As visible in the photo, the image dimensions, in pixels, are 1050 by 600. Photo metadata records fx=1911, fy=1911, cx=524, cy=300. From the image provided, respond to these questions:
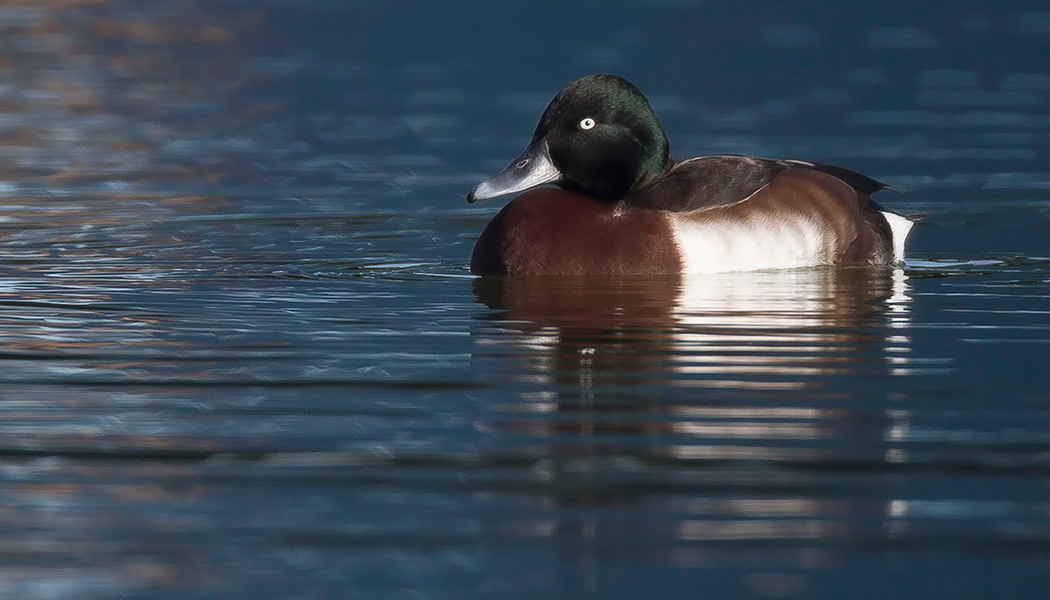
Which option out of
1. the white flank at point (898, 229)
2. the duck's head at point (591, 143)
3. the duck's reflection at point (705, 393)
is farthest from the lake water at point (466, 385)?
the duck's head at point (591, 143)

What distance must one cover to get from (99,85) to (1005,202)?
30.8 ft

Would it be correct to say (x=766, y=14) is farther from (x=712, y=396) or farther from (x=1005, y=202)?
(x=712, y=396)

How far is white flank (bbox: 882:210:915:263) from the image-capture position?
9422 millimetres

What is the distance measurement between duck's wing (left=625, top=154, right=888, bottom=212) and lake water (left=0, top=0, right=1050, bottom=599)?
397 mm

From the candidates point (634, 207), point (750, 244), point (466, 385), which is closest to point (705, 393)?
point (466, 385)

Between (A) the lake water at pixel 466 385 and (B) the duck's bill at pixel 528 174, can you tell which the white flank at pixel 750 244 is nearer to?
(A) the lake water at pixel 466 385

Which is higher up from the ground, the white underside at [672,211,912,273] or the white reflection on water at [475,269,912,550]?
the white underside at [672,211,912,273]

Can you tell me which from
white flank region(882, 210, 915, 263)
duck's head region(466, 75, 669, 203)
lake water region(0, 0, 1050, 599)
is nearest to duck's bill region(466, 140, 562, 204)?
duck's head region(466, 75, 669, 203)

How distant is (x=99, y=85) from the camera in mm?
17562

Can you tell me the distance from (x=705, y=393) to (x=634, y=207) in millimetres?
3083

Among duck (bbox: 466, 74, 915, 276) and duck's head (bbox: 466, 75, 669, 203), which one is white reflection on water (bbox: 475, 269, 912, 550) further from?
duck's head (bbox: 466, 75, 669, 203)

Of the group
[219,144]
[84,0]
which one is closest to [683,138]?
[219,144]

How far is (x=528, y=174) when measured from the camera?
28.7 ft

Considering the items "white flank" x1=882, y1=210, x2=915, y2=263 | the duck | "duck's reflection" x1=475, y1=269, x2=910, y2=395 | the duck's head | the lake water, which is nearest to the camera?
the lake water
